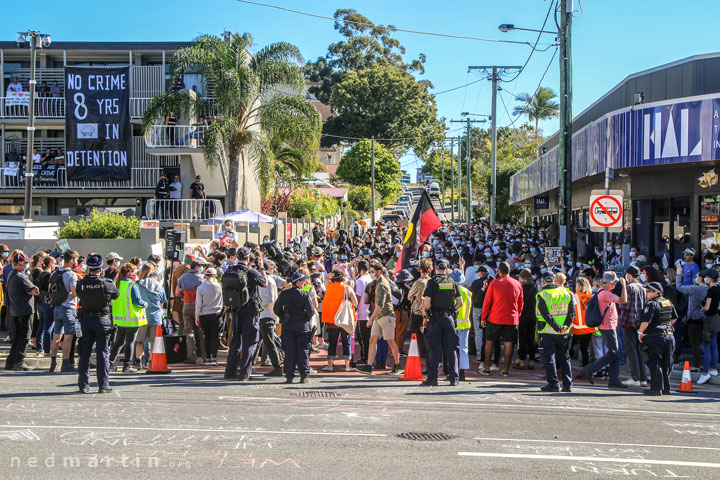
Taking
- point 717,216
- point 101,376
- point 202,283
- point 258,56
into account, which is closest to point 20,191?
point 258,56

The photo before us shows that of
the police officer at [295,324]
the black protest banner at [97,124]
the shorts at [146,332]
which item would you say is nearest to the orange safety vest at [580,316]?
the police officer at [295,324]

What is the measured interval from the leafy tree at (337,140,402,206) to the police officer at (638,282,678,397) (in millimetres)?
50660

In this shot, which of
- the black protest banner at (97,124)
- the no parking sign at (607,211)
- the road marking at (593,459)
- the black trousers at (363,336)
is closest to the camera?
the road marking at (593,459)

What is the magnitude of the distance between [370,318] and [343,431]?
4.02 meters

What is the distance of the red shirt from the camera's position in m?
11.7

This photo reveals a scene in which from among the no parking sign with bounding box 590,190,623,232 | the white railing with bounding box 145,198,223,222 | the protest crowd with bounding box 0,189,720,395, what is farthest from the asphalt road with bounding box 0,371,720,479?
the white railing with bounding box 145,198,223,222

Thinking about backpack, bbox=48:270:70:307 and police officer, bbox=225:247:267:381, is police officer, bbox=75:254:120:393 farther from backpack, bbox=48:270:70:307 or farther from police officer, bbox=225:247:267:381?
police officer, bbox=225:247:267:381

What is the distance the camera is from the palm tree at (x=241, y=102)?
2716 cm

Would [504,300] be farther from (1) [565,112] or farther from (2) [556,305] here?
(1) [565,112]

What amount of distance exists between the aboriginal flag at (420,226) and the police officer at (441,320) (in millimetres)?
4030

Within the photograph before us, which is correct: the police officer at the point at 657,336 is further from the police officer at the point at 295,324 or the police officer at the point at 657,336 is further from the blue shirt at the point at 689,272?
the police officer at the point at 295,324

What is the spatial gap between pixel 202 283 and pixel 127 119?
64.8 feet

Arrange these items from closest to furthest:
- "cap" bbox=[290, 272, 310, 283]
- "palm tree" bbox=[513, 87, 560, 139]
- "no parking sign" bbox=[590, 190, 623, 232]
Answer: "cap" bbox=[290, 272, 310, 283] → "no parking sign" bbox=[590, 190, 623, 232] → "palm tree" bbox=[513, 87, 560, 139]

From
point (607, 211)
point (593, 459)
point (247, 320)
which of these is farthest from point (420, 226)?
point (593, 459)
